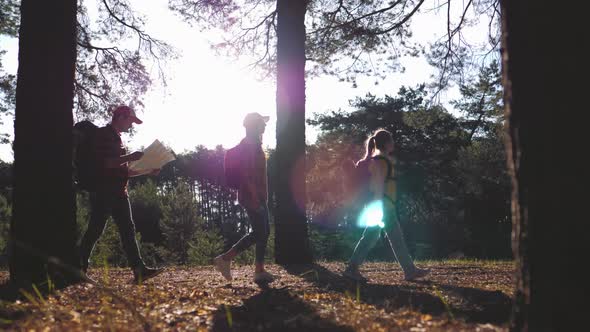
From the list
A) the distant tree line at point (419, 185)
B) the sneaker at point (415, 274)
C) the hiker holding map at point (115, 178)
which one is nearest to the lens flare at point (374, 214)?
the sneaker at point (415, 274)

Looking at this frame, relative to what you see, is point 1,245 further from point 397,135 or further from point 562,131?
point 397,135

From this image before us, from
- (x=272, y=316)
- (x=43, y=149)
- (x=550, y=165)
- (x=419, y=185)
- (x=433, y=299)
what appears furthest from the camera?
(x=419, y=185)

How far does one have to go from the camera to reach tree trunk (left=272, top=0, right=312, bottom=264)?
27.5 feet

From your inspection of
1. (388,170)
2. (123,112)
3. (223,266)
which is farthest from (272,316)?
(123,112)

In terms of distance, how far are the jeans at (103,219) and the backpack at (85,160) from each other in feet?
0.51

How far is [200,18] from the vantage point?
1098 cm

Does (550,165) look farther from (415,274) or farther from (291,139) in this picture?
(291,139)

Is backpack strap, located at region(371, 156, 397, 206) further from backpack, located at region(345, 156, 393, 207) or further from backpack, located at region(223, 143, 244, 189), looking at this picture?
backpack, located at region(223, 143, 244, 189)

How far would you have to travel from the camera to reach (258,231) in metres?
5.78

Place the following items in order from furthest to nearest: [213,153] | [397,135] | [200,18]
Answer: [213,153] < [397,135] < [200,18]

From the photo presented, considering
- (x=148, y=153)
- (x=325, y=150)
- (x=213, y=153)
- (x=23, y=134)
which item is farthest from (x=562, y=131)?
(x=213, y=153)

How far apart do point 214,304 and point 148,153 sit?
211 centimetres

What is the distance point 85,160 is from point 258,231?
6.70ft

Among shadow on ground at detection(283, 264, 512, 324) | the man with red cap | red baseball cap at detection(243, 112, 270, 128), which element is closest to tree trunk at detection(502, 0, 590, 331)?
shadow on ground at detection(283, 264, 512, 324)
